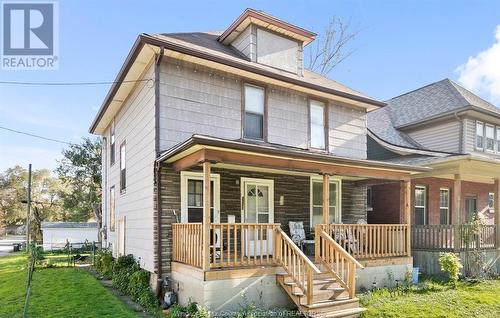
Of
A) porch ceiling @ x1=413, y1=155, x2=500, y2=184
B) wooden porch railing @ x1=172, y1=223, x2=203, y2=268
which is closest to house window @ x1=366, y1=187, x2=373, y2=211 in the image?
porch ceiling @ x1=413, y1=155, x2=500, y2=184

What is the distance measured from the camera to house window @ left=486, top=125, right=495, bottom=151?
16081 mm

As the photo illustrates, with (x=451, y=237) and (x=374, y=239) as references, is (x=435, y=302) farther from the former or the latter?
(x=451, y=237)

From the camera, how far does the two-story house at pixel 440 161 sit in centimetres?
1153

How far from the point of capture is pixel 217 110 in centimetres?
967

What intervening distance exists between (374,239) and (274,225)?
3.47m

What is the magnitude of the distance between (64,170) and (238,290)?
29.0 meters

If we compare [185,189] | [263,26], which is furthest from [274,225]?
[263,26]

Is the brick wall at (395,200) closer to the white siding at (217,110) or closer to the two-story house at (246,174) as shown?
the two-story house at (246,174)

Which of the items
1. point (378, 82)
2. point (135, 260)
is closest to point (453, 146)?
point (135, 260)

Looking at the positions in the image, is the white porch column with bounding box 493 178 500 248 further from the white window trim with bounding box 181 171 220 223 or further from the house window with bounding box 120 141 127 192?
the house window with bounding box 120 141 127 192

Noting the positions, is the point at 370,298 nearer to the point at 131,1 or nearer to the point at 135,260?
the point at 135,260

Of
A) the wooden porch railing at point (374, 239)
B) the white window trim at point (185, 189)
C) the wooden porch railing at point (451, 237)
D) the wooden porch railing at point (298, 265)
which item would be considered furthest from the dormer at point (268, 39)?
the wooden porch railing at point (451, 237)

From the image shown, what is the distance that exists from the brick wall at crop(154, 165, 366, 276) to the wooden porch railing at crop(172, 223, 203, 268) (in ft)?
1.08

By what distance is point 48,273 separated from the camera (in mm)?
13742
